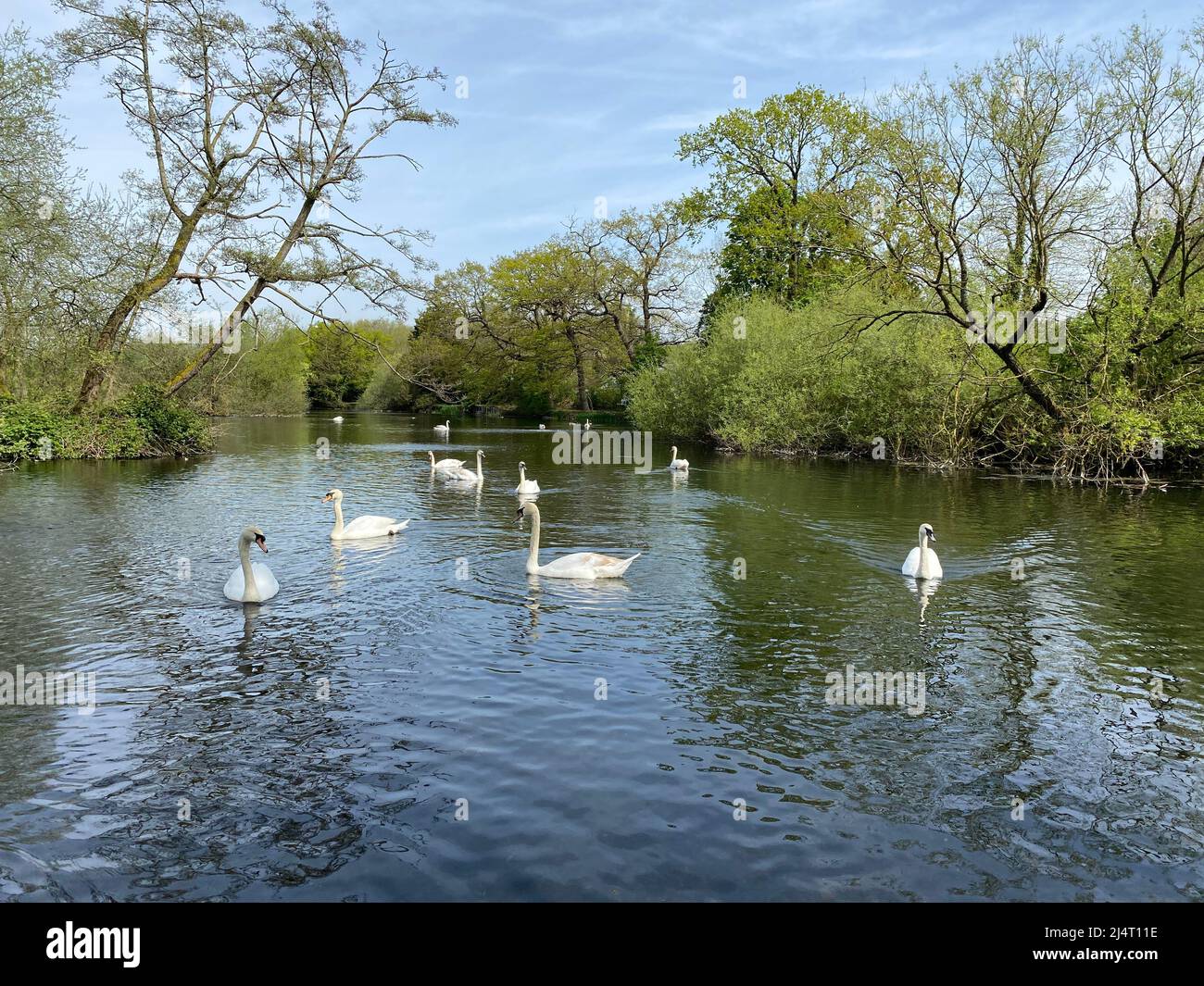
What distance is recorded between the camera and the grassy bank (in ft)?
97.6

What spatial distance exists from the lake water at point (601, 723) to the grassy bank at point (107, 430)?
1565cm

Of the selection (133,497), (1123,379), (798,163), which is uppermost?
(798,163)

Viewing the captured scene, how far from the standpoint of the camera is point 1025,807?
21.3 ft

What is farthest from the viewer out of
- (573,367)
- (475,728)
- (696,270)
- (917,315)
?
(573,367)

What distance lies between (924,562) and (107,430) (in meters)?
30.6

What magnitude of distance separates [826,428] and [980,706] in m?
31.6

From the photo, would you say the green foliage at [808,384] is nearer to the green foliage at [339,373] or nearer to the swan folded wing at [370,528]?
the swan folded wing at [370,528]

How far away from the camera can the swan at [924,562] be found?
13898 millimetres

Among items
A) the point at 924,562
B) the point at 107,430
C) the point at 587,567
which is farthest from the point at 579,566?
the point at 107,430

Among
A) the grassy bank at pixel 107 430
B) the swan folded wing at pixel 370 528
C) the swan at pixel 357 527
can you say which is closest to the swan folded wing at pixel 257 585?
the swan at pixel 357 527

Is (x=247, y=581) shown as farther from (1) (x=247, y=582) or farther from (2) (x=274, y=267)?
(2) (x=274, y=267)

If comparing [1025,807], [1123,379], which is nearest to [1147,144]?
[1123,379]

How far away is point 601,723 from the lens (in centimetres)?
805

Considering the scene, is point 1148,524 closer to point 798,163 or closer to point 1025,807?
point 1025,807
